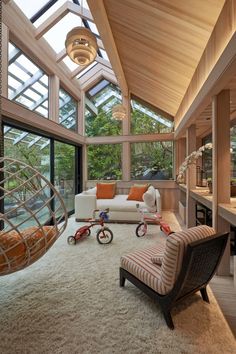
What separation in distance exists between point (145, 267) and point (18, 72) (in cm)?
A: 401

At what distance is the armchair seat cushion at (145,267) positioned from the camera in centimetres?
184

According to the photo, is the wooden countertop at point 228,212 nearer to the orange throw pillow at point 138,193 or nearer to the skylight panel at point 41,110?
the orange throw pillow at point 138,193

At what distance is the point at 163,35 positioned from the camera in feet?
9.57

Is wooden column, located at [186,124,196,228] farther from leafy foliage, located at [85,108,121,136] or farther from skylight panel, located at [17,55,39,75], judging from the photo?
skylight panel, located at [17,55,39,75]

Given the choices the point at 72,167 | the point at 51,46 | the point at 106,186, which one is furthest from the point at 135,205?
the point at 51,46

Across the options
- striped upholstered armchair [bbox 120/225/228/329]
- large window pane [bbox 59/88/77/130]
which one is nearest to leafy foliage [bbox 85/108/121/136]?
large window pane [bbox 59/88/77/130]

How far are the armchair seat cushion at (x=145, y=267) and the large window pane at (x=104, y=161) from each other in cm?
484

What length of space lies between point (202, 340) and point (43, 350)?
116 cm

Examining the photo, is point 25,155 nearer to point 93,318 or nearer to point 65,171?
point 65,171

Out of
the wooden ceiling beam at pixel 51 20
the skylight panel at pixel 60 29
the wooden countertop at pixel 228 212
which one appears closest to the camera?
the wooden countertop at pixel 228 212

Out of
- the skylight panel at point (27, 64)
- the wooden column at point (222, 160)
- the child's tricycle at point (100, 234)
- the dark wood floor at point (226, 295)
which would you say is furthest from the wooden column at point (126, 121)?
the dark wood floor at point (226, 295)

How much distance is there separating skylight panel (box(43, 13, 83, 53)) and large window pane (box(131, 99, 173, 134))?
2.89m

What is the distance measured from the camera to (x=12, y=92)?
3746mm

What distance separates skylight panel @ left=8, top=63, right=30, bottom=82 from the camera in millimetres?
3736
